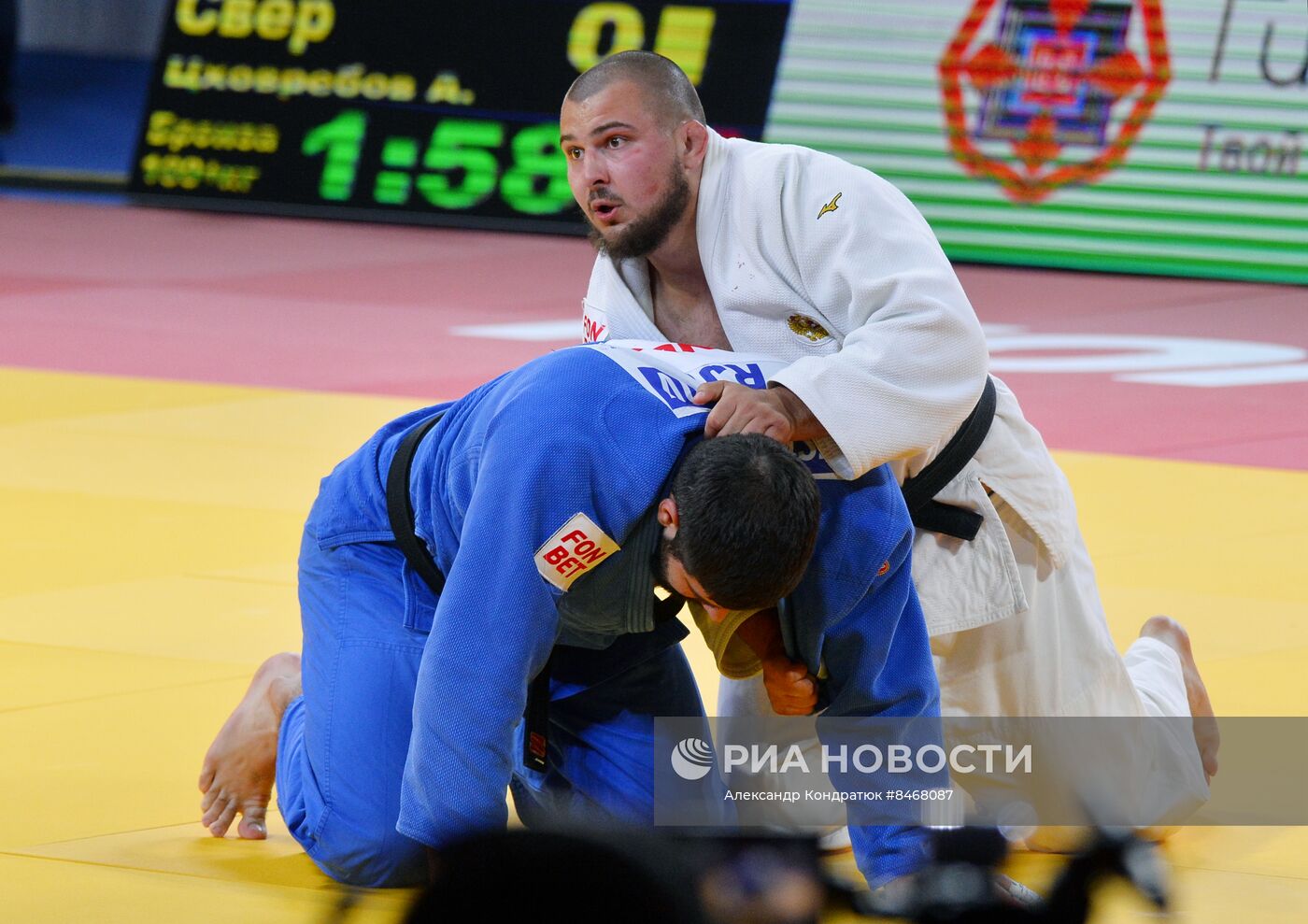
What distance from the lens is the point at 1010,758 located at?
143 inches

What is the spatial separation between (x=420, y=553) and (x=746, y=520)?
0.73m

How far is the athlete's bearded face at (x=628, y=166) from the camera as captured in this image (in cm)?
346

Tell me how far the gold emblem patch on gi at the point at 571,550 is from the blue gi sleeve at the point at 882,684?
43 cm

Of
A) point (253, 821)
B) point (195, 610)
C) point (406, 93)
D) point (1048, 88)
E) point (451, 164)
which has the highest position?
point (253, 821)

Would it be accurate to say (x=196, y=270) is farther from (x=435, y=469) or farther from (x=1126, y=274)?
(x=435, y=469)

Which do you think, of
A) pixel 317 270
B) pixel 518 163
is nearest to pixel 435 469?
pixel 317 270

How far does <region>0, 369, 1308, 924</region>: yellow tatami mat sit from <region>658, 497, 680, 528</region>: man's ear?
713 mm

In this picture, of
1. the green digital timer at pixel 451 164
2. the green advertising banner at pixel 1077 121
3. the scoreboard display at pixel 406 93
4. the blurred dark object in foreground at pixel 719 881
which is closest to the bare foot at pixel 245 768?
the blurred dark object in foreground at pixel 719 881

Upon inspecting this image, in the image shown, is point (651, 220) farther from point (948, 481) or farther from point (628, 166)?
point (948, 481)

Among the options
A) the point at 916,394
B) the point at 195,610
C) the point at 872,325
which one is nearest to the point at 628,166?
the point at 872,325

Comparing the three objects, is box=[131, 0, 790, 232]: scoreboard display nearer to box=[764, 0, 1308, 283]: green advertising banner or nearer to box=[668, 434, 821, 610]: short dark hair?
box=[764, 0, 1308, 283]: green advertising banner

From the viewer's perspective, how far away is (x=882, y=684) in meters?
3.06

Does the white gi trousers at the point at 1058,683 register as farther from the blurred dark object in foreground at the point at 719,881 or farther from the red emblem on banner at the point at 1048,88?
the red emblem on banner at the point at 1048,88

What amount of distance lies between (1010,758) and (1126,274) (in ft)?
29.1
